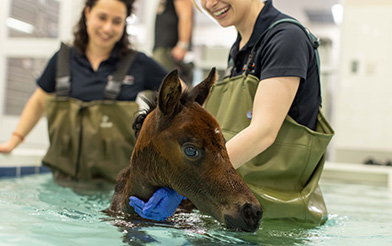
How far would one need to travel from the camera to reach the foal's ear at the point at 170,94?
149 centimetres

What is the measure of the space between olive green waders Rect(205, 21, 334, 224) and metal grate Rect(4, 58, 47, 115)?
5940mm

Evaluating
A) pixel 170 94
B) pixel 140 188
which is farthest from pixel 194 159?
pixel 140 188

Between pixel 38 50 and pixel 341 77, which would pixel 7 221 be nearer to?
pixel 38 50

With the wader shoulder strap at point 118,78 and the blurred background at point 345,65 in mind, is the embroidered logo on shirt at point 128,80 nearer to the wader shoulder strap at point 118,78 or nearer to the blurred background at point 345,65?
the wader shoulder strap at point 118,78

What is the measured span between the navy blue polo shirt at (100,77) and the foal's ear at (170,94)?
1659 millimetres

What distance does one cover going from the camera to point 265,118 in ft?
6.02

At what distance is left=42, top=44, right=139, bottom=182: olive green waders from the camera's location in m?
3.12

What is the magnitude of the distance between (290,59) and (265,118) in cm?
29

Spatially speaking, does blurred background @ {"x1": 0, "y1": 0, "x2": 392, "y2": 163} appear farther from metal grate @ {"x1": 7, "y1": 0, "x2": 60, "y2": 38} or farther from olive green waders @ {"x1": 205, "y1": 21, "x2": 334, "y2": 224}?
olive green waders @ {"x1": 205, "y1": 21, "x2": 334, "y2": 224}

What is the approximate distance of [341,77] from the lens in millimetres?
7500

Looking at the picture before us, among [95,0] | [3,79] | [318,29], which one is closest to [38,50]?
[3,79]

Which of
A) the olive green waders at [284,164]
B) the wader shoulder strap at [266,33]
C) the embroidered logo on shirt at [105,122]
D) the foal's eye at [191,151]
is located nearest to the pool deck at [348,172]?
the embroidered logo on shirt at [105,122]

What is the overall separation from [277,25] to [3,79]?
6.55 m

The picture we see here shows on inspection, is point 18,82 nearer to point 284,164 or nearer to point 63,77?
point 63,77
